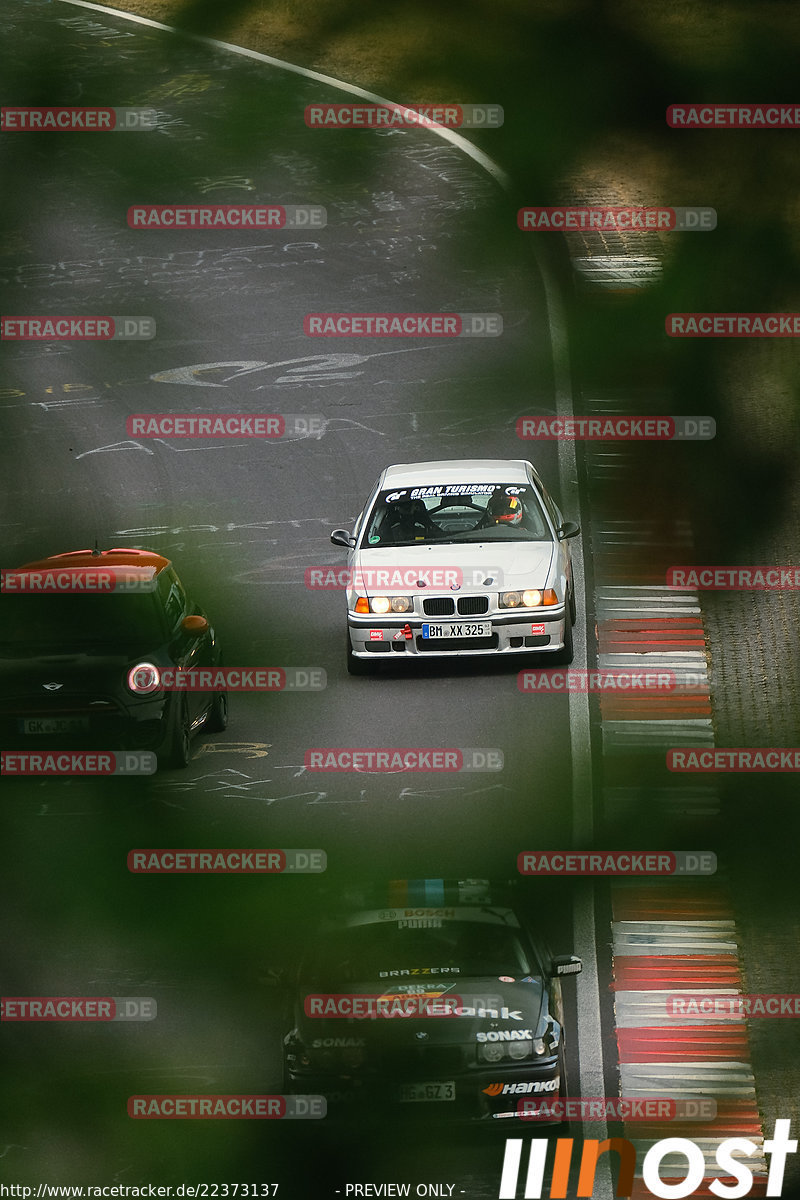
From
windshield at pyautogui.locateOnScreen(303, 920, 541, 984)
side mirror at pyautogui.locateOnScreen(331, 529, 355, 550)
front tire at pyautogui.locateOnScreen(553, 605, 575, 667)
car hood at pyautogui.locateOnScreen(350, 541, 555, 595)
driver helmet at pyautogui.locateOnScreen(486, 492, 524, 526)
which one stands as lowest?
windshield at pyautogui.locateOnScreen(303, 920, 541, 984)

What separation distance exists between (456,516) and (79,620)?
377 inches

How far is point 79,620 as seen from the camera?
2541 millimetres

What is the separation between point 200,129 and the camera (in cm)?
215

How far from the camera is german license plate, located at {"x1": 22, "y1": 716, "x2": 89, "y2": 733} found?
3107 millimetres

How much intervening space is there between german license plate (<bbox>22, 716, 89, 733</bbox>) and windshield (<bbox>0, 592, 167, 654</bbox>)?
20 centimetres

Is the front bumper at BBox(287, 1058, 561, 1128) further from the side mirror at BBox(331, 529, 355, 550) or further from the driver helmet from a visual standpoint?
the side mirror at BBox(331, 529, 355, 550)

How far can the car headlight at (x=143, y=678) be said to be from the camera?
3693 millimetres

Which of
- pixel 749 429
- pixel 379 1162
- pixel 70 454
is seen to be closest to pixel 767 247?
pixel 749 429

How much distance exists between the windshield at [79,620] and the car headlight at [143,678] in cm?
65

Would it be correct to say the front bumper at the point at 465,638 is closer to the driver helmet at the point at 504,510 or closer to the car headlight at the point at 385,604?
the car headlight at the point at 385,604

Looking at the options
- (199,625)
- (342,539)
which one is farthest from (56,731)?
(342,539)

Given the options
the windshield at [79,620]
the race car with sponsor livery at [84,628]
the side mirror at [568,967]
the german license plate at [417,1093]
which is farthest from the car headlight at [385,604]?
the german license plate at [417,1093]

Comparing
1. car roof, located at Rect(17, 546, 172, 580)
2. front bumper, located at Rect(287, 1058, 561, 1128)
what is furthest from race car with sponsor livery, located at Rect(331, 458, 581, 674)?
car roof, located at Rect(17, 546, 172, 580)

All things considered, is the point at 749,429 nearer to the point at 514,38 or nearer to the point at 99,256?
the point at 514,38
